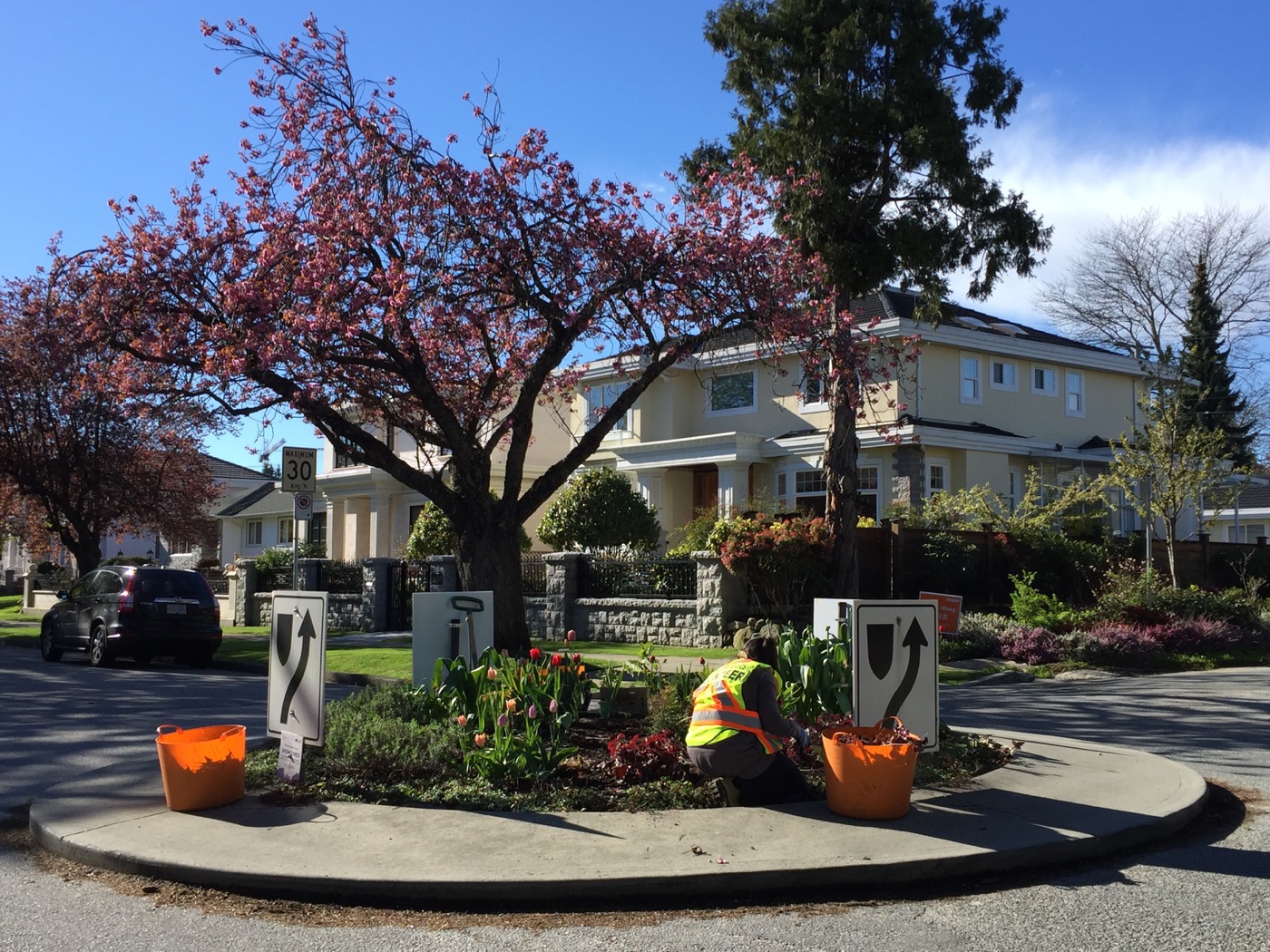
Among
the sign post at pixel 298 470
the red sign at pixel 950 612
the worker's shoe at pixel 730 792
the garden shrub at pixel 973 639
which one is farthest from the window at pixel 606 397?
the worker's shoe at pixel 730 792

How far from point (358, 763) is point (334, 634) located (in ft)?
57.7

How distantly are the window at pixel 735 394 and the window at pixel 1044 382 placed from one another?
7.52m

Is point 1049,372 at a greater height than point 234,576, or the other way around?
point 1049,372

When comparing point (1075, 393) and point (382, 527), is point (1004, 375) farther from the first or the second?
point (382, 527)

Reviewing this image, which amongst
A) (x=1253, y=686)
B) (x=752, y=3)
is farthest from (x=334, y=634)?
(x=1253, y=686)

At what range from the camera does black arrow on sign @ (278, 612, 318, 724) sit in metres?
7.65

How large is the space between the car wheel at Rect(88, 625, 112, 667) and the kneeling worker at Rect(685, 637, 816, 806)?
14880 mm

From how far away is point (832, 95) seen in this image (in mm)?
19406

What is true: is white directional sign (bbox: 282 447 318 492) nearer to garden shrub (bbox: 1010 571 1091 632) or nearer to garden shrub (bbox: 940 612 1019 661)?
garden shrub (bbox: 940 612 1019 661)

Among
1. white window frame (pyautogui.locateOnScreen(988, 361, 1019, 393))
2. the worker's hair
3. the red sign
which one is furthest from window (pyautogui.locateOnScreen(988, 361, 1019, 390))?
the worker's hair

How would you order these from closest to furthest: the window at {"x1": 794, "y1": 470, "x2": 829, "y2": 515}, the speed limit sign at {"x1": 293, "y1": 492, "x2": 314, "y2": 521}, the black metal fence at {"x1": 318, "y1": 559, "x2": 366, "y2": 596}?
1. the speed limit sign at {"x1": 293, "y1": 492, "x2": 314, "y2": 521}
2. the black metal fence at {"x1": 318, "y1": 559, "x2": 366, "y2": 596}
3. the window at {"x1": 794, "y1": 470, "x2": 829, "y2": 515}

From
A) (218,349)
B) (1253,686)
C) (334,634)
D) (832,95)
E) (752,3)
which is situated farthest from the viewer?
(334,634)

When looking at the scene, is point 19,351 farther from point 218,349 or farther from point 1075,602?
point 1075,602

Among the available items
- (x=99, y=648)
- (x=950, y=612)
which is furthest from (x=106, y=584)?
(x=950, y=612)
